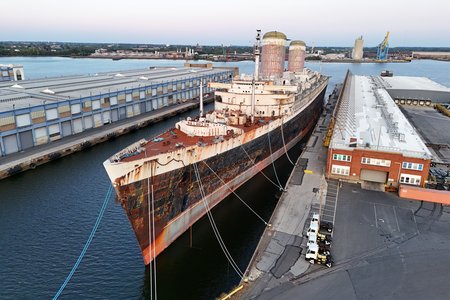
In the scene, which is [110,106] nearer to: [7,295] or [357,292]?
[7,295]

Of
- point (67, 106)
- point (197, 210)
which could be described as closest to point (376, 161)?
point (197, 210)

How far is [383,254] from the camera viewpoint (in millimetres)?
18641

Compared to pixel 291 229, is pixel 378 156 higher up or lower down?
higher up

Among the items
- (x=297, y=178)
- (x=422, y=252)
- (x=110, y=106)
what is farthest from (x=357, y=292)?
(x=110, y=106)

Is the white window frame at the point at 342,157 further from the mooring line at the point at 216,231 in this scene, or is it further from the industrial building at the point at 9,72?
the industrial building at the point at 9,72

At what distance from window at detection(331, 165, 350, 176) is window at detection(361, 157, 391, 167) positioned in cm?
156

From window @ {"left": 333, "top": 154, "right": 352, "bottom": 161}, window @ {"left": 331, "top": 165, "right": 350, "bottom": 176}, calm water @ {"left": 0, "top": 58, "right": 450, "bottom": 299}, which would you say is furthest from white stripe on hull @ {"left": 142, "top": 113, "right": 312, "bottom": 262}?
window @ {"left": 333, "top": 154, "right": 352, "bottom": 161}

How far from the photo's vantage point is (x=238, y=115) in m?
31.0

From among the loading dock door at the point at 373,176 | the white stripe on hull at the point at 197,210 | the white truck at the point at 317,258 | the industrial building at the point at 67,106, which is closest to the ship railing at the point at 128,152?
the white stripe on hull at the point at 197,210

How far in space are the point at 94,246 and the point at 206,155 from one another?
9820mm

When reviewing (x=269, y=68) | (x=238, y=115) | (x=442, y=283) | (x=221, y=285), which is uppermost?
(x=269, y=68)

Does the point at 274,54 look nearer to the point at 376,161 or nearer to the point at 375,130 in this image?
the point at 375,130

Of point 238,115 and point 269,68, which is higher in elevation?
point 269,68

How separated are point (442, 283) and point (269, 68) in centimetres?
3259
